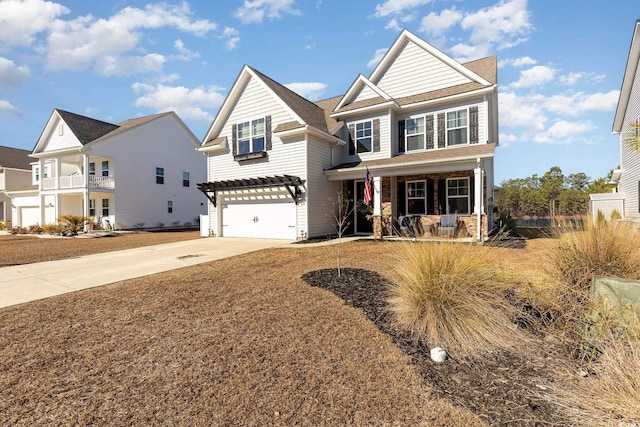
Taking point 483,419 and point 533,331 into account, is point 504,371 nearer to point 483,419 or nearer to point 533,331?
point 483,419

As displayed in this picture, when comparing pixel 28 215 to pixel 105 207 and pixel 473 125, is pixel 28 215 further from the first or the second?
pixel 473 125

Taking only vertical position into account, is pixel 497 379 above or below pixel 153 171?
below

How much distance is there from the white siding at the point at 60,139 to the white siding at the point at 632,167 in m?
32.9

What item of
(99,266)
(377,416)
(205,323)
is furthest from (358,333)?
(99,266)

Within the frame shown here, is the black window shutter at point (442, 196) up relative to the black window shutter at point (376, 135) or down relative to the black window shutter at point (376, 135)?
down

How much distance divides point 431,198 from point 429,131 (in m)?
3.01

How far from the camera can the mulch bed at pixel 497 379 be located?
239 centimetres

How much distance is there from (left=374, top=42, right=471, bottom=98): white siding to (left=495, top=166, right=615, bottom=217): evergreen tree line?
836 centimetres

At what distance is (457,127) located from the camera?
41.5 ft

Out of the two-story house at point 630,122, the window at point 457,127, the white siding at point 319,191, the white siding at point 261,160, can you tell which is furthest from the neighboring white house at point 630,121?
the white siding at point 261,160

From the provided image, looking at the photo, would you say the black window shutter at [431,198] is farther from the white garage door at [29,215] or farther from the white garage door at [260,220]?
the white garage door at [29,215]

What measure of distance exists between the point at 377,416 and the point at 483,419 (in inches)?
32.5

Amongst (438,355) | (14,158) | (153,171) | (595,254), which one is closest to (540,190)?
(595,254)

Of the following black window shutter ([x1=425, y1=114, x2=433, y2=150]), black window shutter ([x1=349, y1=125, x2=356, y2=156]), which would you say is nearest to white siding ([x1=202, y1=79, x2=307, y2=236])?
black window shutter ([x1=349, y1=125, x2=356, y2=156])
